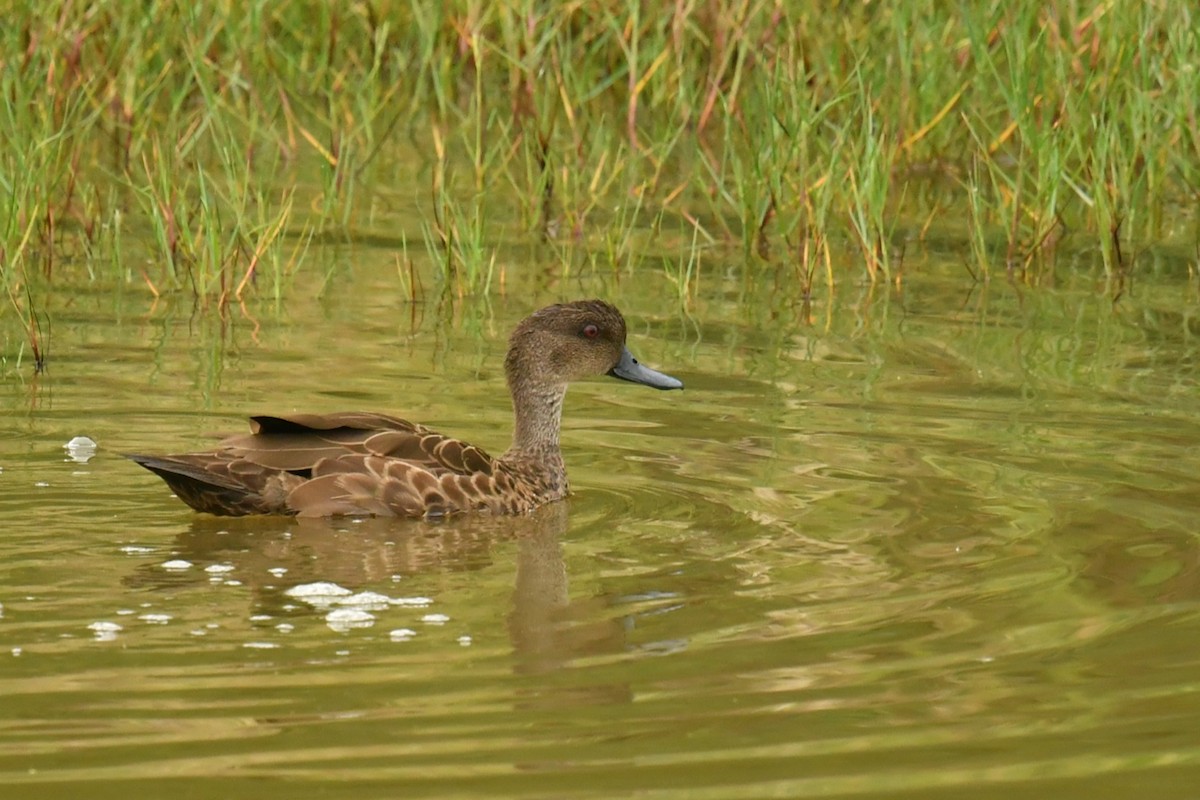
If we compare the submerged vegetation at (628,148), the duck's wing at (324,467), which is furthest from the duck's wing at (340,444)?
the submerged vegetation at (628,148)

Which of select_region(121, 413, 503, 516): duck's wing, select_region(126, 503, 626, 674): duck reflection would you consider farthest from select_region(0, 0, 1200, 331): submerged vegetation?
select_region(126, 503, 626, 674): duck reflection

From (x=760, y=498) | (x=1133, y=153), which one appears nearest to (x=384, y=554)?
(x=760, y=498)

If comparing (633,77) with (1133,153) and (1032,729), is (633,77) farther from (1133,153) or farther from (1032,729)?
(1032,729)

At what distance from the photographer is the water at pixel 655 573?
4520mm

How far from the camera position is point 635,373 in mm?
8109

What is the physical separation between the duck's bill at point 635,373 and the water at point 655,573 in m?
0.19

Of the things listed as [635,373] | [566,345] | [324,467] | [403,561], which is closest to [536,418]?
[566,345]

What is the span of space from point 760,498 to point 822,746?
2509 millimetres

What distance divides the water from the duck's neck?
0.64 ft

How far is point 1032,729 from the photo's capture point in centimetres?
475

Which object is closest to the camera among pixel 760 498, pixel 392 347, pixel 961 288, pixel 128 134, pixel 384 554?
pixel 384 554

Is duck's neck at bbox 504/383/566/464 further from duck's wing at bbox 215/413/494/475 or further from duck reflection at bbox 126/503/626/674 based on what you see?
duck's wing at bbox 215/413/494/475

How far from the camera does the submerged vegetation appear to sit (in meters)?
10.3

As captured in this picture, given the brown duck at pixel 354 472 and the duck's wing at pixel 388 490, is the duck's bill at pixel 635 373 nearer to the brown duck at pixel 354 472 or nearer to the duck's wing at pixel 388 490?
the brown duck at pixel 354 472
